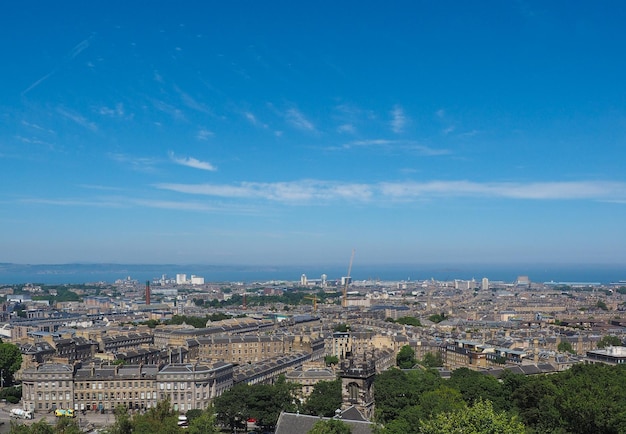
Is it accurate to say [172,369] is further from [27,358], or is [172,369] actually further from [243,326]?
[243,326]

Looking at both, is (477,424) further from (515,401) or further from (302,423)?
(515,401)

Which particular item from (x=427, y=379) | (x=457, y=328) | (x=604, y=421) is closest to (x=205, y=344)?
(x=427, y=379)

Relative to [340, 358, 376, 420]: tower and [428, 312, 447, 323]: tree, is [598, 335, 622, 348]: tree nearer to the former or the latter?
[428, 312, 447, 323]: tree

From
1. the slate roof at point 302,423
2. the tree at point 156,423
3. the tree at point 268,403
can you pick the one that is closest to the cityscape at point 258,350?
the slate roof at point 302,423

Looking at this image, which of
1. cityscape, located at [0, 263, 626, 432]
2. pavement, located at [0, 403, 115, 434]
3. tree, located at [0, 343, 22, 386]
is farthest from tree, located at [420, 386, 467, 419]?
tree, located at [0, 343, 22, 386]

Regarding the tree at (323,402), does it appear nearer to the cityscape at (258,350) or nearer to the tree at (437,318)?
the cityscape at (258,350)
